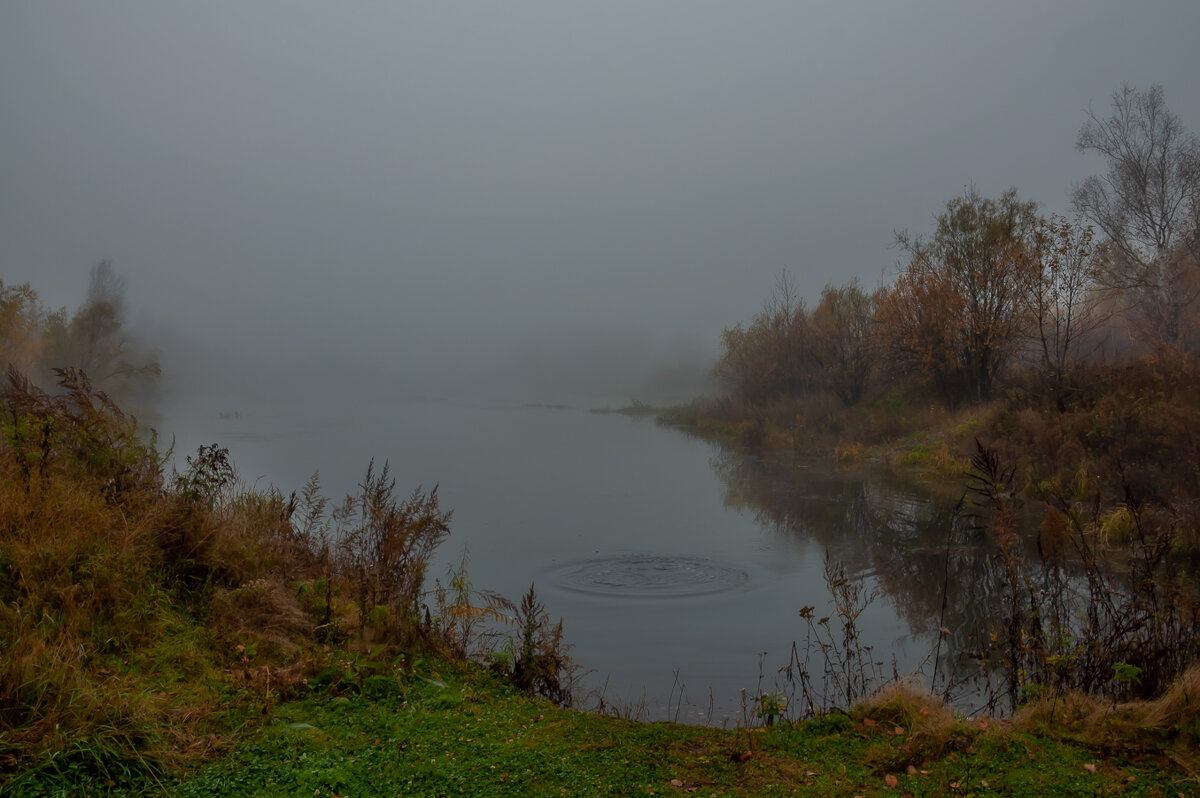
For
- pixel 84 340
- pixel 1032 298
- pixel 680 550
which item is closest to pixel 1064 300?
pixel 1032 298

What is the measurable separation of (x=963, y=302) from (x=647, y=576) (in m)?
18.4

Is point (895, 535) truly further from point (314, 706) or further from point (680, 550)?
point (314, 706)

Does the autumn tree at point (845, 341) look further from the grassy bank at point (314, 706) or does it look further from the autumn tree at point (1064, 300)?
the grassy bank at point (314, 706)

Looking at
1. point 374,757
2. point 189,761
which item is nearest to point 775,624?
point 374,757

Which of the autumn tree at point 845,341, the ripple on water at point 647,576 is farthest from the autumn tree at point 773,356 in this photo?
the ripple on water at point 647,576

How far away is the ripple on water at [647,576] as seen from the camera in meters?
9.35

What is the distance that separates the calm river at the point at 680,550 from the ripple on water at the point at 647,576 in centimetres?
4

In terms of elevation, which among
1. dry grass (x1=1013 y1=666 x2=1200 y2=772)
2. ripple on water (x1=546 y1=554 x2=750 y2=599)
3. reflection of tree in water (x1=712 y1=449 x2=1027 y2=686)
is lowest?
ripple on water (x1=546 y1=554 x2=750 y2=599)

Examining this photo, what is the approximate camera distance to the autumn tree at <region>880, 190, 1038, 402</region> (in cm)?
2314

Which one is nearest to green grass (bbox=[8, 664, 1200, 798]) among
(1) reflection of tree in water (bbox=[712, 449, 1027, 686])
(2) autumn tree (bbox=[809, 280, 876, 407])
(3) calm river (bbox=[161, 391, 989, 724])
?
(3) calm river (bbox=[161, 391, 989, 724])

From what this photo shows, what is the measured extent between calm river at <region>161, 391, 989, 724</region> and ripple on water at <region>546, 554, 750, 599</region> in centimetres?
4

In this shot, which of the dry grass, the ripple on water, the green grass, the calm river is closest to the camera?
the green grass

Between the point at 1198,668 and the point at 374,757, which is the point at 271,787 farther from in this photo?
the point at 1198,668

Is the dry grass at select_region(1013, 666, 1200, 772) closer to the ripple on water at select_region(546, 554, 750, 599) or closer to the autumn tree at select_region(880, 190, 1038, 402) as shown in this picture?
the ripple on water at select_region(546, 554, 750, 599)
